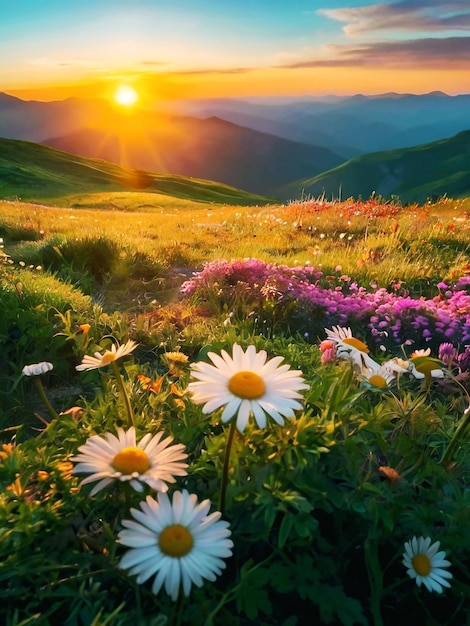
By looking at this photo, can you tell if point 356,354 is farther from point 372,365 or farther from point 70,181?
point 70,181

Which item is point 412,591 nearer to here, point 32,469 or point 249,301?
point 32,469

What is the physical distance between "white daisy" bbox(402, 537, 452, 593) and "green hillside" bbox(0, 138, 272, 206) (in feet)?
107

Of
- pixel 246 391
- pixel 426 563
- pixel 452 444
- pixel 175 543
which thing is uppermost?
pixel 246 391

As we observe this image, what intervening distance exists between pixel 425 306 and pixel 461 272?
185cm

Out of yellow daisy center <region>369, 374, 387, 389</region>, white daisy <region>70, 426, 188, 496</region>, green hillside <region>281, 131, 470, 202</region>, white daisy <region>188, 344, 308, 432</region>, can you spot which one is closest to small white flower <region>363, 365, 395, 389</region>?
yellow daisy center <region>369, 374, 387, 389</region>

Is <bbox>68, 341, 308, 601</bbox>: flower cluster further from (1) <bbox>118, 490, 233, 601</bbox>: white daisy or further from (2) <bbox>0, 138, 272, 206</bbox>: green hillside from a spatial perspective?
(2) <bbox>0, 138, 272, 206</bbox>: green hillside

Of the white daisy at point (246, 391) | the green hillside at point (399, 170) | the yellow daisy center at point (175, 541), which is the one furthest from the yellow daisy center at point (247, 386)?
the green hillside at point (399, 170)

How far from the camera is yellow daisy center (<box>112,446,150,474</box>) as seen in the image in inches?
65.8

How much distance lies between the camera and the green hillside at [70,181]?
3703 cm

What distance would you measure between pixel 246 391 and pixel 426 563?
893 mm

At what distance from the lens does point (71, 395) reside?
369 centimetres

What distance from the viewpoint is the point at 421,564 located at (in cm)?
180

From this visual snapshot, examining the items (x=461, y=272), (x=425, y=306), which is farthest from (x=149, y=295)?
(x=461, y=272)

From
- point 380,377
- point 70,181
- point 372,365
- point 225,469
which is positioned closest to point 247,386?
point 225,469
